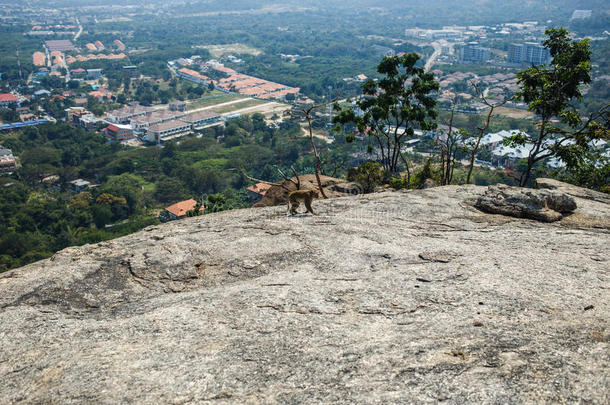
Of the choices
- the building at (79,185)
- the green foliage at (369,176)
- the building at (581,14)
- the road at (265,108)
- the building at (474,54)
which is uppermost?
the building at (581,14)

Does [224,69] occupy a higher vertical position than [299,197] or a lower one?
lower

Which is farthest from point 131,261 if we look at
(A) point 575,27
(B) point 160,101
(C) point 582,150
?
(A) point 575,27

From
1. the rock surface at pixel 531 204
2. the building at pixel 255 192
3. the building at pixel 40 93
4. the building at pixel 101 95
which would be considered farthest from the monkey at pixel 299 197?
the building at pixel 40 93

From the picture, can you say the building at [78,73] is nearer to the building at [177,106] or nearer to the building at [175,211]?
the building at [177,106]

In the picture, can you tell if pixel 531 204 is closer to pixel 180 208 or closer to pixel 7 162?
pixel 180 208

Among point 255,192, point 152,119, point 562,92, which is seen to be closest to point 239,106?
point 152,119

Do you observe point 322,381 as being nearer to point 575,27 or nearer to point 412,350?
point 412,350
